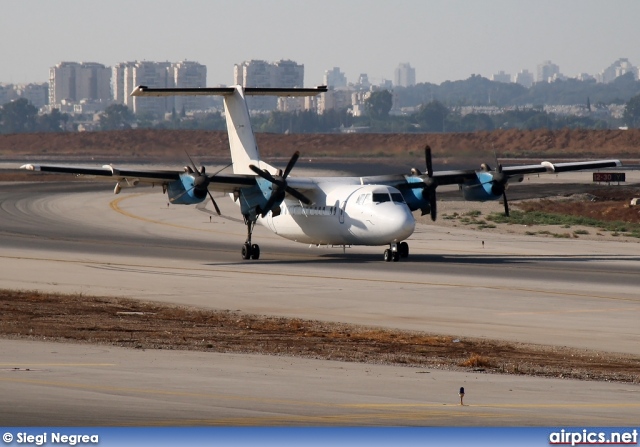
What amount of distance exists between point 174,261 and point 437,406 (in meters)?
25.6

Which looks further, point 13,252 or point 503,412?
point 13,252

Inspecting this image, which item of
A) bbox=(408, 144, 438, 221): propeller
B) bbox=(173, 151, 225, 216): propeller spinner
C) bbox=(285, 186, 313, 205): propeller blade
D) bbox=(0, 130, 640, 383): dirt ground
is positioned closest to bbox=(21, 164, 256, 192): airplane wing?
bbox=(173, 151, 225, 216): propeller spinner

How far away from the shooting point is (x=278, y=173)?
38.1 metres

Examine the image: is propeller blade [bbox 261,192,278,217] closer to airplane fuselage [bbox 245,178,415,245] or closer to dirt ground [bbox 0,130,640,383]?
airplane fuselage [bbox 245,178,415,245]

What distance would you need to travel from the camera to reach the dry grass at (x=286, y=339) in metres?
19.2

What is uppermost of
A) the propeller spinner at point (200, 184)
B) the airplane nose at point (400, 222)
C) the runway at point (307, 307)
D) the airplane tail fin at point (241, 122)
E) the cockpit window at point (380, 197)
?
the airplane tail fin at point (241, 122)

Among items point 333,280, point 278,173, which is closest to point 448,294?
point 333,280

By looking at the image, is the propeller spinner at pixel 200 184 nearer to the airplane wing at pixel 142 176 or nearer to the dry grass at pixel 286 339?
the airplane wing at pixel 142 176

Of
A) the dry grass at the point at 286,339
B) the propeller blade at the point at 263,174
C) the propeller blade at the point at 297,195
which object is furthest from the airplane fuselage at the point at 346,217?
the dry grass at the point at 286,339

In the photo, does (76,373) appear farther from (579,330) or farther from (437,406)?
(579,330)

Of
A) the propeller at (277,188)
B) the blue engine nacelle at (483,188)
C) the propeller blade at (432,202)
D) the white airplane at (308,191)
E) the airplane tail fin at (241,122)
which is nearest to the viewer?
the white airplane at (308,191)

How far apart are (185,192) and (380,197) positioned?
6584 mm

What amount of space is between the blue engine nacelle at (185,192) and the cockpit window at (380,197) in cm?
573

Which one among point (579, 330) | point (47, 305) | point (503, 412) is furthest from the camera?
point (47, 305)
